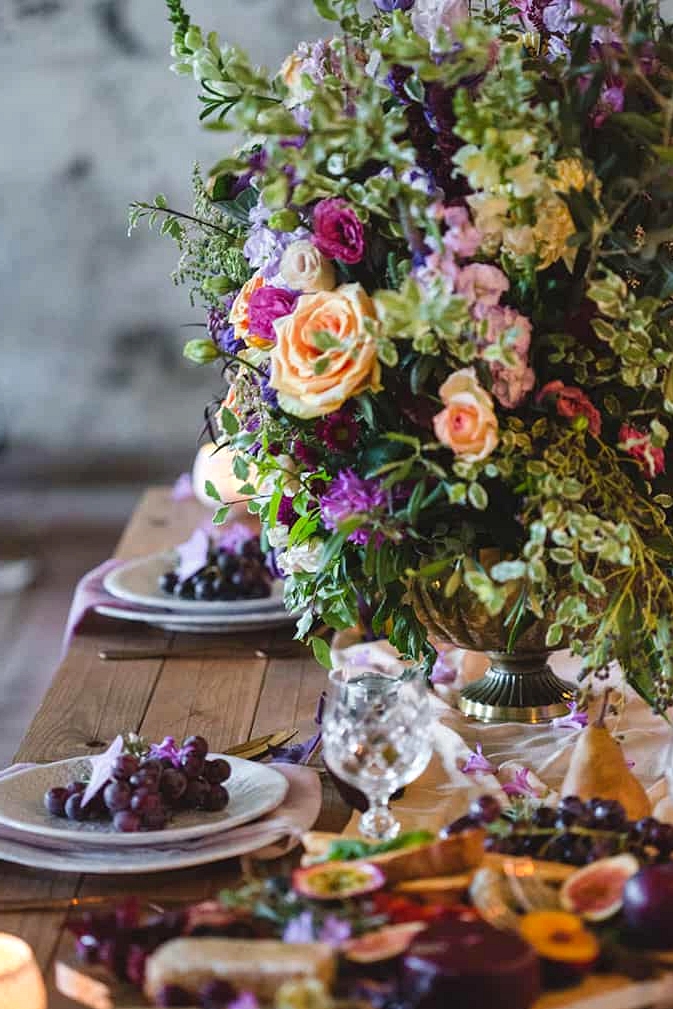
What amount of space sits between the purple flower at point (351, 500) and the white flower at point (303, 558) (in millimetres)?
162

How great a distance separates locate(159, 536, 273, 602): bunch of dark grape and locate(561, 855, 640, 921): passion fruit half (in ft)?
4.01

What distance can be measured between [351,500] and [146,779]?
0.98 feet

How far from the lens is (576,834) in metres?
1.06

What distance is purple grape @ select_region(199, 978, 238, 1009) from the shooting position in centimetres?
84

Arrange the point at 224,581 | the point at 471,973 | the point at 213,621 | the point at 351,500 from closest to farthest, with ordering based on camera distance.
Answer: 1. the point at 471,973
2. the point at 351,500
3. the point at 213,621
4. the point at 224,581

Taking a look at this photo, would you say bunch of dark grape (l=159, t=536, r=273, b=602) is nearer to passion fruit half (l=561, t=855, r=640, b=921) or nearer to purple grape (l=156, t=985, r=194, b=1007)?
passion fruit half (l=561, t=855, r=640, b=921)

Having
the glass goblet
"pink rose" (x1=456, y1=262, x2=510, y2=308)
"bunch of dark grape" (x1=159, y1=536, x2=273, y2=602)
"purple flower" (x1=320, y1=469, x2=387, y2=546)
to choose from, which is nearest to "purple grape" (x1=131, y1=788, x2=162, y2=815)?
the glass goblet

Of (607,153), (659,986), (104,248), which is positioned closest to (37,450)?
(104,248)

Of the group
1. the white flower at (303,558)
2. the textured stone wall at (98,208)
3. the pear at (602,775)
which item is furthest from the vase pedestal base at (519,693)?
the textured stone wall at (98,208)

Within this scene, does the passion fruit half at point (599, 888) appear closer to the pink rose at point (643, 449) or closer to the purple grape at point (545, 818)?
the purple grape at point (545, 818)

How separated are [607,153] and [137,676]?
928 mm

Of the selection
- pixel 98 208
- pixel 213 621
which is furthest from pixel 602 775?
pixel 98 208

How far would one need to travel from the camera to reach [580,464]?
1.31 metres

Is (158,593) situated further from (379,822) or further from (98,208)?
(98,208)
